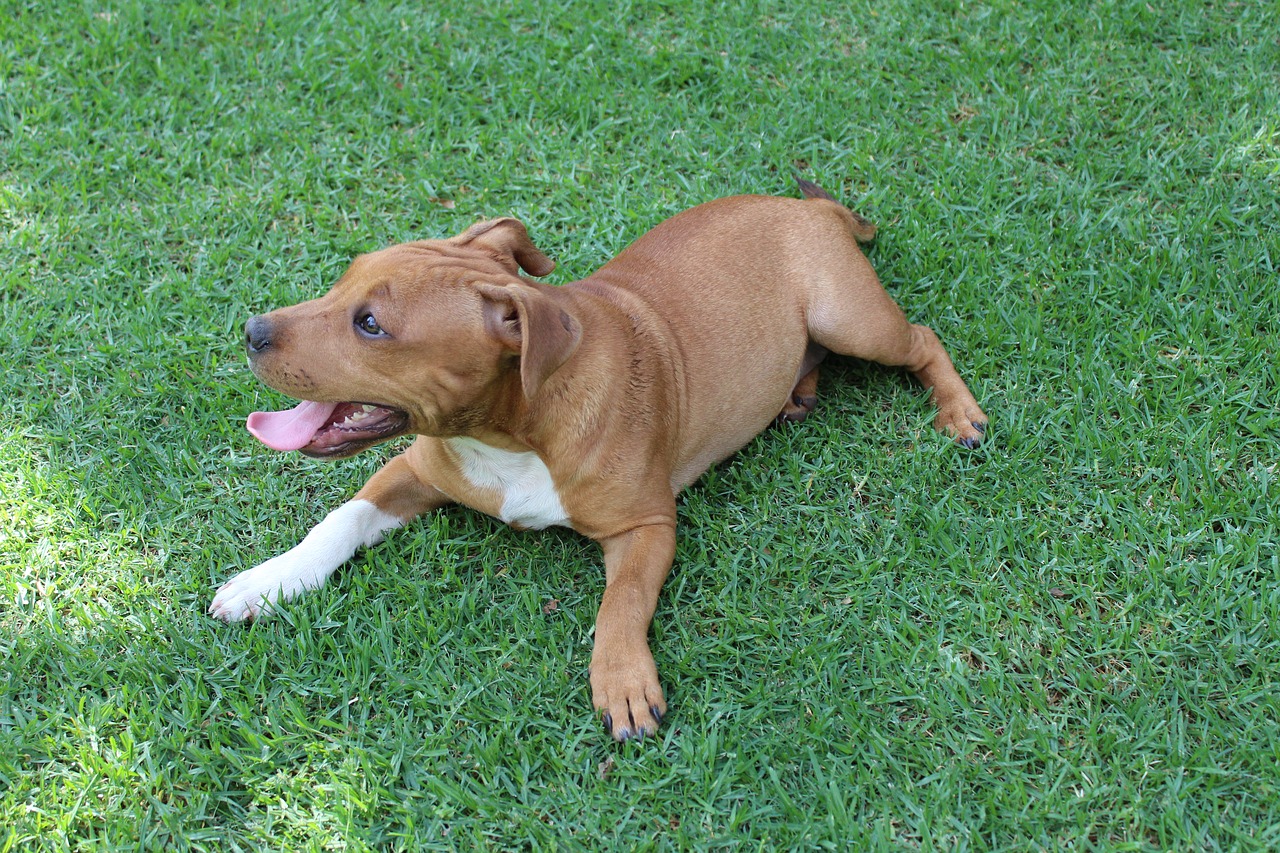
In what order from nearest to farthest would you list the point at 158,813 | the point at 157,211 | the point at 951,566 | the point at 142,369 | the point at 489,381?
1. the point at 158,813
2. the point at 489,381
3. the point at 951,566
4. the point at 142,369
5. the point at 157,211

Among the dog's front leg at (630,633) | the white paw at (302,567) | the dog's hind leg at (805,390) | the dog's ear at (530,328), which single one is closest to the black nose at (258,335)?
the dog's ear at (530,328)

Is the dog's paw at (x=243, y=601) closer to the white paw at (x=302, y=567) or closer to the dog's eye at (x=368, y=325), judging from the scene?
the white paw at (x=302, y=567)

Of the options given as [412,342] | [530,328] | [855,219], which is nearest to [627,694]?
[530,328]

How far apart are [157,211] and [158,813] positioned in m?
3.73

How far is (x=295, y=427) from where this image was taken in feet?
13.0

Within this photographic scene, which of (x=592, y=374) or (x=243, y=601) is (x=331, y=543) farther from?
(x=592, y=374)

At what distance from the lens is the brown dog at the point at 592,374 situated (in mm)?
3666

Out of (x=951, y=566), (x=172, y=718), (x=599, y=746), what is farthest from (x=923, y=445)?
(x=172, y=718)

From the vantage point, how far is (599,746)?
3736 millimetres

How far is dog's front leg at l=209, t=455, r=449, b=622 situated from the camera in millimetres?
4133

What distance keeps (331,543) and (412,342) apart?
3.63ft

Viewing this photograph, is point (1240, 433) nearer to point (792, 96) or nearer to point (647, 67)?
point (792, 96)

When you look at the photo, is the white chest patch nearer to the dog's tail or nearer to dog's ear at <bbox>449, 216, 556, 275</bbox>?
dog's ear at <bbox>449, 216, 556, 275</bbox>

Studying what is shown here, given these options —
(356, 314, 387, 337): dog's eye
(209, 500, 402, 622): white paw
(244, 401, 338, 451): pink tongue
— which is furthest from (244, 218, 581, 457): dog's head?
(209, 500, 402, 622): white paw
